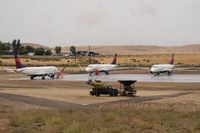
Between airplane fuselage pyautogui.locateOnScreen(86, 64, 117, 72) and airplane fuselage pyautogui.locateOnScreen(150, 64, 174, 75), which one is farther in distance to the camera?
airplane fuselage pyautogui.locateOnScreen(86, 64, 117, 72)

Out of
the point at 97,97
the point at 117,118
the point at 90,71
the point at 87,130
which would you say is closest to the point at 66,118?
the point at 117,118

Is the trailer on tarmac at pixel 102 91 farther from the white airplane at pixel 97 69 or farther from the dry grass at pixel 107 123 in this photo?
the white airplane at pixel 97 69

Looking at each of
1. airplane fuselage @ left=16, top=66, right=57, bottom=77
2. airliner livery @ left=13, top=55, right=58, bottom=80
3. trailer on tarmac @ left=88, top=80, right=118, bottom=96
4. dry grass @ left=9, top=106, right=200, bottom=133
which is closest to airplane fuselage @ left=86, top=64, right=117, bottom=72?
airliner livery @ left=13, top=55, right=58, bottom=80

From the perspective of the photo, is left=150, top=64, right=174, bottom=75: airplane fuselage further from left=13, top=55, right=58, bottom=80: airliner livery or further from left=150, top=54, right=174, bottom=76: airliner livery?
left=13, top=55, right=58, bottom=80: airliner livery

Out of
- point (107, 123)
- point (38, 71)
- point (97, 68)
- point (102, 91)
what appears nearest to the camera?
point (107, 123)

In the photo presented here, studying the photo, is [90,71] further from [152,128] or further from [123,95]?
[152,128]

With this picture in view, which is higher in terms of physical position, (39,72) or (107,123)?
(107,123)

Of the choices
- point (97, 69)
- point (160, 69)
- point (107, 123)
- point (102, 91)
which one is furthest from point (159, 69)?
point (107, 123)

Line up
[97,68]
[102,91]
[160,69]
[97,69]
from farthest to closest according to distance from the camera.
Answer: [97,68], [97,69], [160,69], [102,91]

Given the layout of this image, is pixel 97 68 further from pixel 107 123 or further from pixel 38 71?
pixel 107 123

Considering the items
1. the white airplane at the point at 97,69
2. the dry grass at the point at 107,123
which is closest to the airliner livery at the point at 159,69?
the white airplane at the point at 97,69

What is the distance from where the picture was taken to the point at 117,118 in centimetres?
2850

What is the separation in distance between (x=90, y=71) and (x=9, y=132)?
98968 millimetres

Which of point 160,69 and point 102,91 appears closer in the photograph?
point 102,91
